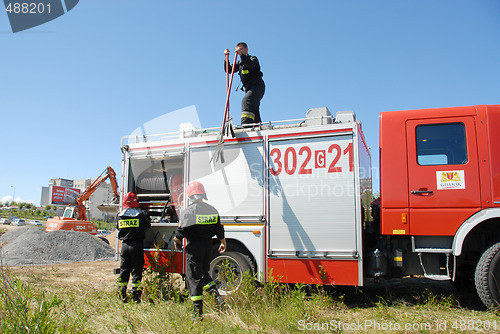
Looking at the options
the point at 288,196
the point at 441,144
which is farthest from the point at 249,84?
the point at 441,144

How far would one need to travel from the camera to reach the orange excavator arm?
1388cm

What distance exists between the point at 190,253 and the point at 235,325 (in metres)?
1.29

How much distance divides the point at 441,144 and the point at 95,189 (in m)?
15.2

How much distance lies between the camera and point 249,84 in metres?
7.13

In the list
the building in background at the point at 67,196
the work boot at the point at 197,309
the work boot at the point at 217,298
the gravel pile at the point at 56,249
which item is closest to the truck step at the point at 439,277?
the work boot at the point at 217,298

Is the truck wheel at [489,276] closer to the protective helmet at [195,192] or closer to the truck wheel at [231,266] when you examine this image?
the truck wheel at [231,266]

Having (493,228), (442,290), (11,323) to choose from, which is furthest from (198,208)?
(442,290)

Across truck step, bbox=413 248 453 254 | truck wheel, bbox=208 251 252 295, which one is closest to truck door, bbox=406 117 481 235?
truck step, bbox=413 248 453 254

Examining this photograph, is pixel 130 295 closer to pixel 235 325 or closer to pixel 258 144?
pixel 235 325

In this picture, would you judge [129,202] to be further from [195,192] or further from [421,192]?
[421,192]

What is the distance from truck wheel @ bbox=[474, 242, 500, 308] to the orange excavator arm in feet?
29.4

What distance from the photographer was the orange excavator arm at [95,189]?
13877 mm

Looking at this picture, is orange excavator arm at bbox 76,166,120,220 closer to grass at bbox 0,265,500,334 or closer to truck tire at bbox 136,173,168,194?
truck tire at bbox 136,173,168,194

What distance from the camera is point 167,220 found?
7.10 metres
